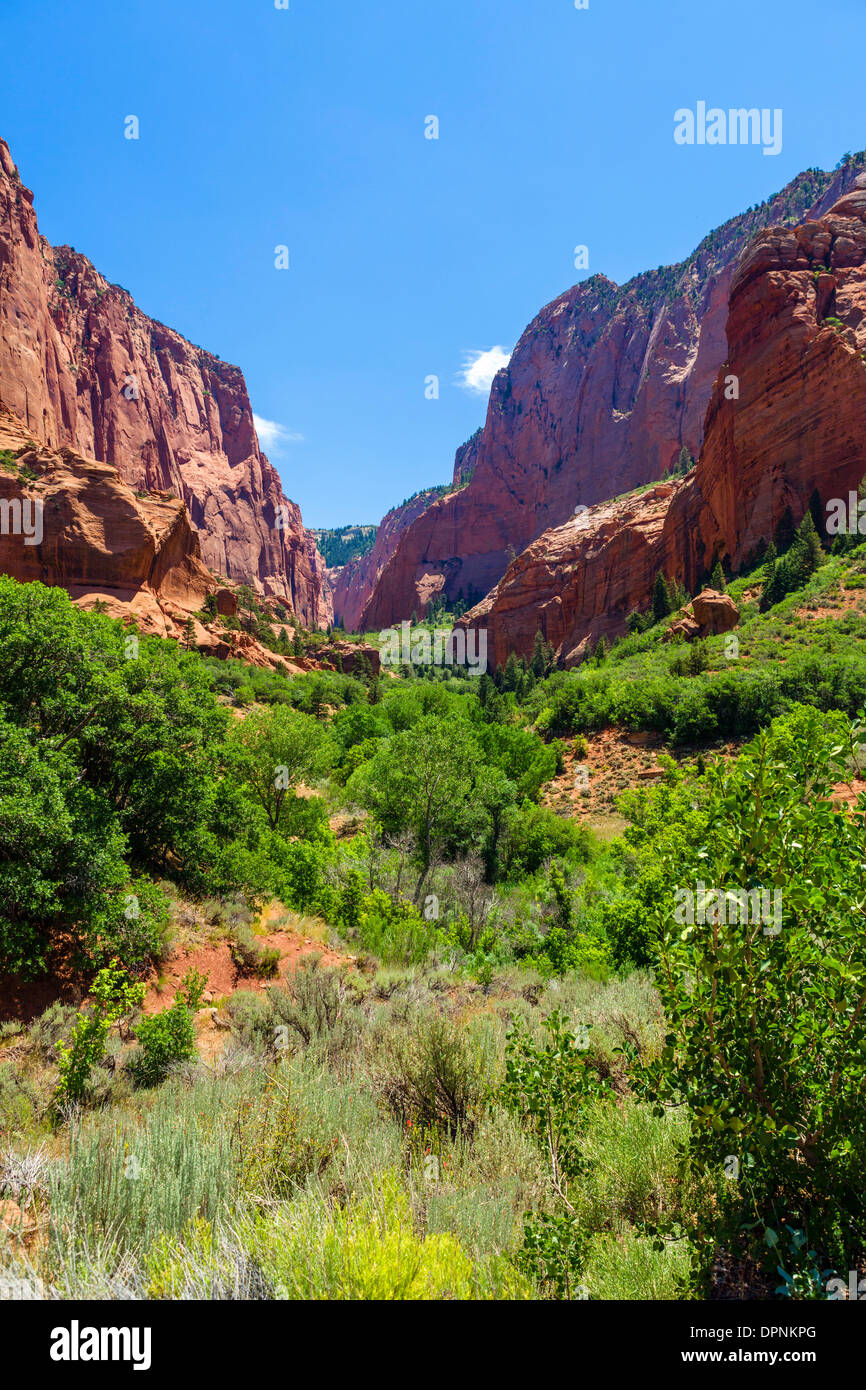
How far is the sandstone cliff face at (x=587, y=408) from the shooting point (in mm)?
103875

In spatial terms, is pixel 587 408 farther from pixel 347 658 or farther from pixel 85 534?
pixel 85 534

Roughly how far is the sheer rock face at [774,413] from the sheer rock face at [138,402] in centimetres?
5332

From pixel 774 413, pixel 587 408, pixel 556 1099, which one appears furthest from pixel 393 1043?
pixel 587 408

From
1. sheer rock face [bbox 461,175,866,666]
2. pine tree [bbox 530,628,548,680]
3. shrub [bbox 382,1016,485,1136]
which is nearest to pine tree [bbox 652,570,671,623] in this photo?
sheer rock face [bbox 461,175,866,666]

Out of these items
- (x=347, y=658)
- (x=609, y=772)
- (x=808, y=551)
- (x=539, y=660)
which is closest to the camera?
(x=609, y=772)

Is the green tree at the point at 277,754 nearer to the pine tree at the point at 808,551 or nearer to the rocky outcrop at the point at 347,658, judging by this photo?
the pine tree at the point at 808,551

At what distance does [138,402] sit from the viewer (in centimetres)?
9100

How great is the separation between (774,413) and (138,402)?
92.2m

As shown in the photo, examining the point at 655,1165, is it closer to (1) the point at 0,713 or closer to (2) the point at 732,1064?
(2) the point at 732,1064

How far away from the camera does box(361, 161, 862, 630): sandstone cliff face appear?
104 meters

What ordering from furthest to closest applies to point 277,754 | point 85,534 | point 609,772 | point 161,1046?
point 85,534
point 609,772
point 277,754
point 161,1046

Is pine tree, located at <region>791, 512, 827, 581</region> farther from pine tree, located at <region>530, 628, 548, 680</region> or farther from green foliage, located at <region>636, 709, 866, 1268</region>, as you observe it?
green foliage, located at <region>636, 709, 866, 1268</region>

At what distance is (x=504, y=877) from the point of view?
700 inches

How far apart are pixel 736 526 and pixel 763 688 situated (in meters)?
30.7
